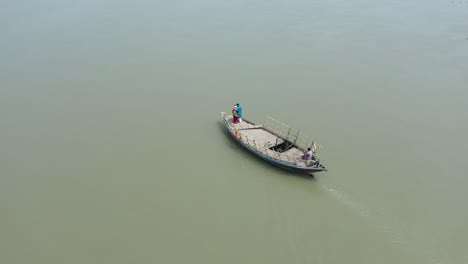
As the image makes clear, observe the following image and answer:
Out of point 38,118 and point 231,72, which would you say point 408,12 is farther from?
point 38,118

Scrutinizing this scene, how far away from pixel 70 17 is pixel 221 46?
1743 cm

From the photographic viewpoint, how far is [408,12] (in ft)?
128

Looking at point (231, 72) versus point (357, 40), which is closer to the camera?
point (231, 72)

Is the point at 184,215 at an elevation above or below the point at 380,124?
below

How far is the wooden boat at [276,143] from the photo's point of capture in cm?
1611

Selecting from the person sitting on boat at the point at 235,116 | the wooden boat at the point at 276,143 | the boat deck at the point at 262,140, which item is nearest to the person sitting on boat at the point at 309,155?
the wooden boat at the point at 276,143

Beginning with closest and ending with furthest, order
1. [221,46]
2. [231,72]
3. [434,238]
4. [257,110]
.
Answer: [434,238]
[257,110]
[231,72]
[221,46]

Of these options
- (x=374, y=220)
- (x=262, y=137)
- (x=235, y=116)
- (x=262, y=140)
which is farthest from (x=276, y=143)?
(x=374, y=220)

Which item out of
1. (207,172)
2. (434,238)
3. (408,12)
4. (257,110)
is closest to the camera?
(434,238)

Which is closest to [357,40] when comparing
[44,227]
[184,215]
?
[184,215]

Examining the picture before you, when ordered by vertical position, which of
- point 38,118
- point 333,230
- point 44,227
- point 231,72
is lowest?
point 44,227

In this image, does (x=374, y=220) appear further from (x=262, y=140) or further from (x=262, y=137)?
(x=262, y=137)

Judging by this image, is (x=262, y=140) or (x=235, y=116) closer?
(x=262, y=140)

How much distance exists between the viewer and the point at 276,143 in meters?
17.6
